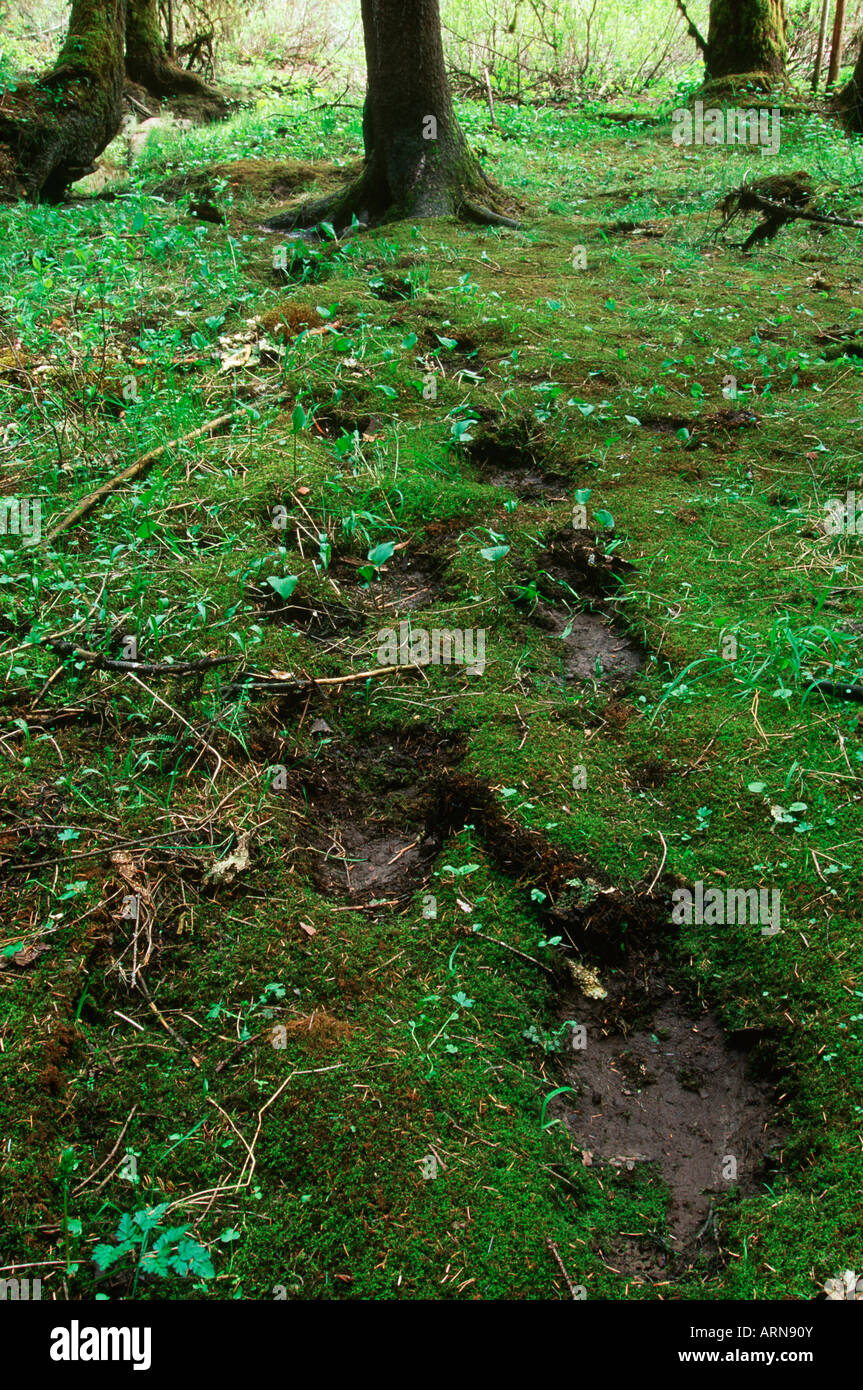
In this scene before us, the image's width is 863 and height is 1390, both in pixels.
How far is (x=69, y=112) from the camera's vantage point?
745 centimetres

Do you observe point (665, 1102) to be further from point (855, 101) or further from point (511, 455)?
point (855, 101)

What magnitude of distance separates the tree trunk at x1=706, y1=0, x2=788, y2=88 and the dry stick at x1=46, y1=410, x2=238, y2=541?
10111mm

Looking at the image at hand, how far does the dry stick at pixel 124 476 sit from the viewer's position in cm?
319

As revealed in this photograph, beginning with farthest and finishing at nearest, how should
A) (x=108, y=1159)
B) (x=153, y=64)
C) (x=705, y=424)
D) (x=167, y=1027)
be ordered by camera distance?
(x=153, y=64)
(x=705, y=424)
(x=167, y=1027)
(x=108, y=1159)

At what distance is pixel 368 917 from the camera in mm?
2096

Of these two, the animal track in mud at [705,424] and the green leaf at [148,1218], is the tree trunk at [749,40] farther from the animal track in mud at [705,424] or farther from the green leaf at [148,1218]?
the green leaf at [148,1218]

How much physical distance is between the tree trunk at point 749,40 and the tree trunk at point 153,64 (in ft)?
21.0

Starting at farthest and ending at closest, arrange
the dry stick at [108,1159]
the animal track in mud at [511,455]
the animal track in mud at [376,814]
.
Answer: the animal track in mud at [511,455]
the animal track in mud at [376,814]
the dry stick at [108,1159]

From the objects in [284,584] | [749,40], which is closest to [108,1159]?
[284,584]

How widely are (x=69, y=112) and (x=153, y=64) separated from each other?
196 inches

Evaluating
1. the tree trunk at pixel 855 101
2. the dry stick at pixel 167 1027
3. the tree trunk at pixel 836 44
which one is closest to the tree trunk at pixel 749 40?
the tree trunk at pixel 836 44

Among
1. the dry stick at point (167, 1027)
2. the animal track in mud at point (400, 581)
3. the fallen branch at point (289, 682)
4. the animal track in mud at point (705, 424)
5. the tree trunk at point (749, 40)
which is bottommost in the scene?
the dry stick at point (167, 1027)
